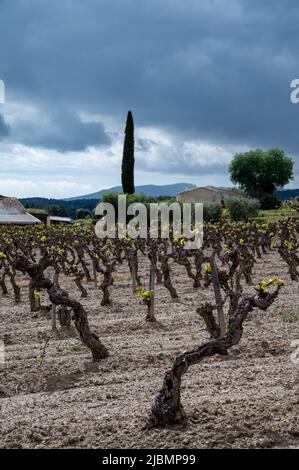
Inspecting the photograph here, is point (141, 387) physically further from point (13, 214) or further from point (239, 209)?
point (13, 214)

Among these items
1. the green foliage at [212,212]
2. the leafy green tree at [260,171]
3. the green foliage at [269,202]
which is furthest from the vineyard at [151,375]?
the leafy green tree at [260,171]

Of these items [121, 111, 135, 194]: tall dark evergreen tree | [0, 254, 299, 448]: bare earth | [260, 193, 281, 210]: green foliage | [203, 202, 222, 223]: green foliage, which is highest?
[121, 111, 135, 194]: tall dark evergreen tree

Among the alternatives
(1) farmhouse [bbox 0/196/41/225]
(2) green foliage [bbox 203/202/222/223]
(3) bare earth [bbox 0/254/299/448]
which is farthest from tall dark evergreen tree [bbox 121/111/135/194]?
(3) bare earth [bbox 0/254/299/448]

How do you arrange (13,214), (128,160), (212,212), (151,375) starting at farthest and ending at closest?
(13,214) < (128,160) < (212,212) < (151,375)

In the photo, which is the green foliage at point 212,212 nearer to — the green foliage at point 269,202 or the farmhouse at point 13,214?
the green foliage at point 269,202

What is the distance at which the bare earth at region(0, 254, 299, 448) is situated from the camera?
173 inches

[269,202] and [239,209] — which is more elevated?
[269,202]

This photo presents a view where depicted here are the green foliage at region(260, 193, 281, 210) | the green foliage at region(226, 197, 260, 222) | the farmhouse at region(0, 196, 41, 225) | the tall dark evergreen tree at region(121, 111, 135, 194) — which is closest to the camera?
the green foliage at region(226, 197, 260, 222)

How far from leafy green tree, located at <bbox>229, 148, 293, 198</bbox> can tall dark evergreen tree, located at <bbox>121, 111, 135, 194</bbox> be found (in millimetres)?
21187

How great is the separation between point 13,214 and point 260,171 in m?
33.2

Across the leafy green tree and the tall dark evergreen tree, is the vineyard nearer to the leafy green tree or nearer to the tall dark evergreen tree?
the tall dark evergreen tree

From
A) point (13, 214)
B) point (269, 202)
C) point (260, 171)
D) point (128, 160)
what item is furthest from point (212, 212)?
point (260, 171)

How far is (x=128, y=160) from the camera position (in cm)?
4981
